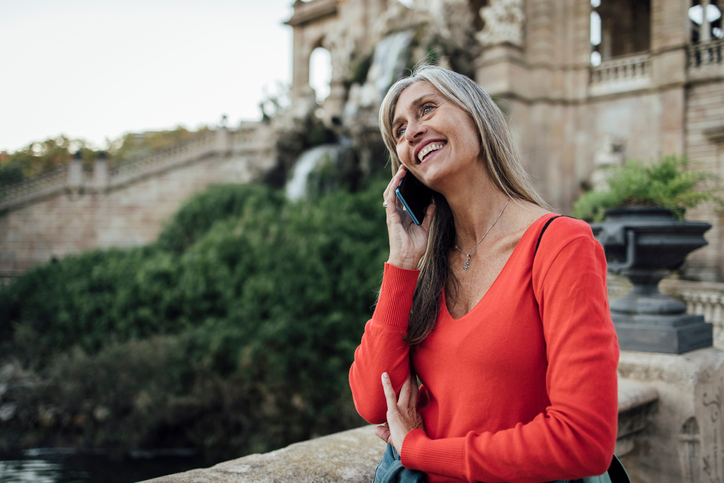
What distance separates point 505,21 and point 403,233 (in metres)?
13.1

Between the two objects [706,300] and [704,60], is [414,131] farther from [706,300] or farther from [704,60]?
[704,60]

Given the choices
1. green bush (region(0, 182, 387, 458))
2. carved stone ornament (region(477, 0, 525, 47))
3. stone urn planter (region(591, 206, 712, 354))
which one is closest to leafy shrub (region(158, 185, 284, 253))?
green bush (region(0, 182, 387, 458))

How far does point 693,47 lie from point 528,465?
44.6ft

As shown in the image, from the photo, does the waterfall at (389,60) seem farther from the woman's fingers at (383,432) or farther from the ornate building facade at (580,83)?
the woman's fingers at (383,432)

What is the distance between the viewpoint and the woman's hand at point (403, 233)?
55.4 inches

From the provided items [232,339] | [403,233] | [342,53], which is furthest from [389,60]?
[403,233]

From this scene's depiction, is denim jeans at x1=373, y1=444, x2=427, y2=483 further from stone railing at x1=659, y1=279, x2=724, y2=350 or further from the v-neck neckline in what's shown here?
stone railing at x1=659, y1=279, x2=724, y2=350

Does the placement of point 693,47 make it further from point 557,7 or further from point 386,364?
point 386,364

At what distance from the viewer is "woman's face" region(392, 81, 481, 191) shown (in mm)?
1282

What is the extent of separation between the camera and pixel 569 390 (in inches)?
38.4

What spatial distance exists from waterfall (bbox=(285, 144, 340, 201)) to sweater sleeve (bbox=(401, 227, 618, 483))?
12138 mm

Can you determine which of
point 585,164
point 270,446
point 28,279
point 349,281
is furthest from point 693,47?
point 28,279

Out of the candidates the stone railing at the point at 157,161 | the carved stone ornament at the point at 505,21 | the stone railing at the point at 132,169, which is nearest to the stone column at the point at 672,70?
the carved stone ornament at the point at 505,21

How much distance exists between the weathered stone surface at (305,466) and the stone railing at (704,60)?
12.7 metres
